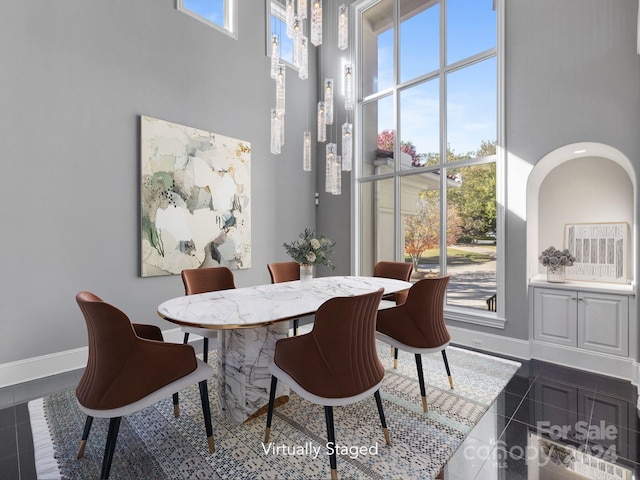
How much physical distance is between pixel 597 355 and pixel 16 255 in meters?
5.38

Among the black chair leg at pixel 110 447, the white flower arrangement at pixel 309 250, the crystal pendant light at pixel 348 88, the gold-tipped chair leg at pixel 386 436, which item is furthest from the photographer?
the crystal pendant light at pixel 348 88

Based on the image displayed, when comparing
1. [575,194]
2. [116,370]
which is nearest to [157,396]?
[116,370]

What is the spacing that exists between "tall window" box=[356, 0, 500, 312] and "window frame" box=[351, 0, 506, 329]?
0.02 m

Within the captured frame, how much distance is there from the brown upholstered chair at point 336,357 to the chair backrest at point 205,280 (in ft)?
5.08

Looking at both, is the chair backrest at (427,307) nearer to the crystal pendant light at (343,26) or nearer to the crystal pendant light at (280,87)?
the crystal pendant light at (280,87)

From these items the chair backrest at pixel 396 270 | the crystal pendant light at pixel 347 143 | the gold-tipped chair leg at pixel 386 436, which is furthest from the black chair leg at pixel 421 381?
the crystal pendant light at pixel 347 143

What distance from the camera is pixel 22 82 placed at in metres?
2.82

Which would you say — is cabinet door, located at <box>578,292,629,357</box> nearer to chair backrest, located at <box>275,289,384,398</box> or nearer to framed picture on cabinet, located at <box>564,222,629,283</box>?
framed picture on cabinet, located at <box>564,222,629,283</box>

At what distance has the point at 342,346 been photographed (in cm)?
166

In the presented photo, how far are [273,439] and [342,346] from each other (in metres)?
0.86

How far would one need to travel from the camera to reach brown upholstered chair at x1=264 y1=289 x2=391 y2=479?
1.64 meters

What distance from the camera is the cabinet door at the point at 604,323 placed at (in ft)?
9.46

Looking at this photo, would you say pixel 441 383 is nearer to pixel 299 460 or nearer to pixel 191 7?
pixel 299 460

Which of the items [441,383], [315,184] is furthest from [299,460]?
[315,184]
